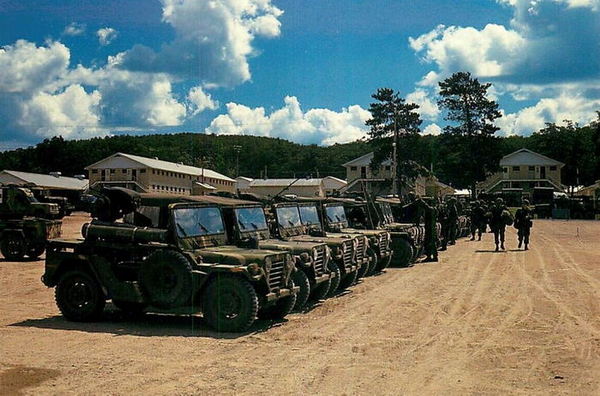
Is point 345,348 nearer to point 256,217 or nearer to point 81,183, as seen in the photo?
point 256,217

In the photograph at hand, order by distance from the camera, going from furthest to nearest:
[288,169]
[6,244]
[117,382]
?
[288,169], [6,244], [117,382]

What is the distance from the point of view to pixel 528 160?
266ft

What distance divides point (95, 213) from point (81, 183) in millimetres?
60506

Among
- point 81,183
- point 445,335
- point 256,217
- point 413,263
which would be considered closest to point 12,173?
point 81,183

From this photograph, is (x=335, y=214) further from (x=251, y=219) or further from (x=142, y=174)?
(x=142, y=174)

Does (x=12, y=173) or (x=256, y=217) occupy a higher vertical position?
(x=12, y=173)

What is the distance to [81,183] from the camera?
69.2 metres

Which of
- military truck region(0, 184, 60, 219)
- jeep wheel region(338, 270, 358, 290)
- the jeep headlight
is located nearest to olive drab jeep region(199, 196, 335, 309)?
the jeep headlight

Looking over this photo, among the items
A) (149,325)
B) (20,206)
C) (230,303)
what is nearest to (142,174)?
(20,206)

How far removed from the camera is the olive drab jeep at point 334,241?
45.1ft

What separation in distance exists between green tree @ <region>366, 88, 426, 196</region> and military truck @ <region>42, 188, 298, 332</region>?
156 ft

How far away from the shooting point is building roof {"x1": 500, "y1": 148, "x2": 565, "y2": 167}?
8031 centimetres

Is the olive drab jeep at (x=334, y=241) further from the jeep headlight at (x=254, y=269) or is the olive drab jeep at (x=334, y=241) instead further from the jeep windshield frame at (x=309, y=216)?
the jeep headlight at (x=254, y=269)

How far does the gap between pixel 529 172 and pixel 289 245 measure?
73670mm
